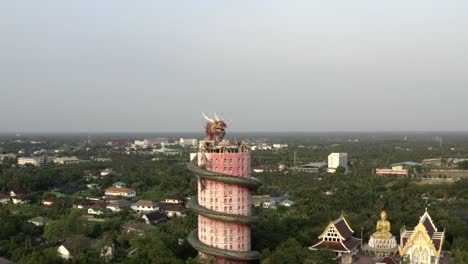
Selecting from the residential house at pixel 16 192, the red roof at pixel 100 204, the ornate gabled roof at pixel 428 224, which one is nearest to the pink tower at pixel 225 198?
the ornate gabled roof at pixel 428 224

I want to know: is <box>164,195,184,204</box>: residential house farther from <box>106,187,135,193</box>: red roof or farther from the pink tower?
the pink tower

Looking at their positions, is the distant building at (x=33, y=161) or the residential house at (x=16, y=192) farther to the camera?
the distant building at (x=33, y=161)

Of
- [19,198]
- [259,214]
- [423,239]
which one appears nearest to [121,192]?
[19,198]

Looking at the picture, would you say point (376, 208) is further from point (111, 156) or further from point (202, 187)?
point (111, 156)

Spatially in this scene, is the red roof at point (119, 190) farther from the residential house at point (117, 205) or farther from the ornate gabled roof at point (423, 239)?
the ornate gabled roof at point (423, 239)

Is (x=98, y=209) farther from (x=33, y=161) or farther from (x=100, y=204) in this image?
(x=33, y=161)

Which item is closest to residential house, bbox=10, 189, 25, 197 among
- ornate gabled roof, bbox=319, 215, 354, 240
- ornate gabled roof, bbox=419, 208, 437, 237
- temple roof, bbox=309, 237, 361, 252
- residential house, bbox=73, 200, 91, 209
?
residential house, bbox=73, 200, 91, 209
